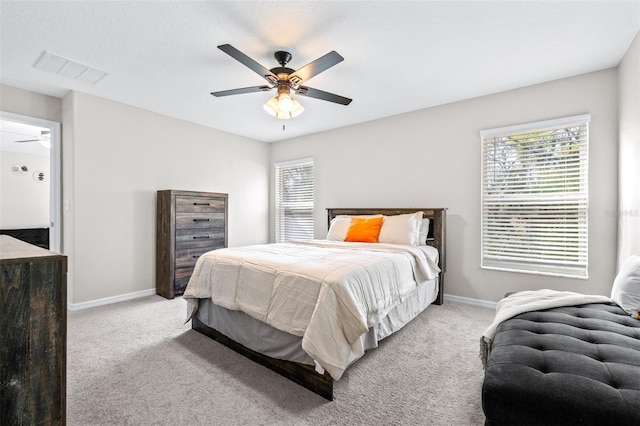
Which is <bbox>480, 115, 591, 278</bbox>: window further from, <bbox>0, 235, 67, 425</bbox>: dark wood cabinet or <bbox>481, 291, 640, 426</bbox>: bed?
<bbox>0, 235, 67, 425</bbox>: dark wood cabinet

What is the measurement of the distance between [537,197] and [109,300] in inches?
199

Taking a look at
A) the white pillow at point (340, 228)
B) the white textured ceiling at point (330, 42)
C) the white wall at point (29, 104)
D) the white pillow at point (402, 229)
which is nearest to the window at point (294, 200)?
the white pillow at point (340, 228)

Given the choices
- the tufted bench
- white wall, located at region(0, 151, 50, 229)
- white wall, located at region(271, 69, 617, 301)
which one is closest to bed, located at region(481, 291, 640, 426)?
the tufted bench

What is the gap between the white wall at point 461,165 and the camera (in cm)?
284

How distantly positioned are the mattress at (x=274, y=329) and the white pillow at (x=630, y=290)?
141 centimetres

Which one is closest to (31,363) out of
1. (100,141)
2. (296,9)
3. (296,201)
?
(296,9)

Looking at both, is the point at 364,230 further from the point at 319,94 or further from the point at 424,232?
the point at 319,94

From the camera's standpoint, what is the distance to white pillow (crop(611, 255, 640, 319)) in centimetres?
169

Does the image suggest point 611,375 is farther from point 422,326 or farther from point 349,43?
point 349,43

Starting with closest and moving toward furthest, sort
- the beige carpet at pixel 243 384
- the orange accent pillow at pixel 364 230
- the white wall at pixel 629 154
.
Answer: the beige carpet at pixel 243 384, the white wall at pixel 629 154, the orange accent pillow at pixel 364 230

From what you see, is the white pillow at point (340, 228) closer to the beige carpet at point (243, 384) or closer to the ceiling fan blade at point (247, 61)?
the beige carpet at point (243, 384)

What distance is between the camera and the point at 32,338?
894 millimetres

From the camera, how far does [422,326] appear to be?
2871mm

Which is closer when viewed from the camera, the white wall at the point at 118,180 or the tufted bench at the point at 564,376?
the tufted bench at the point at 564,376
